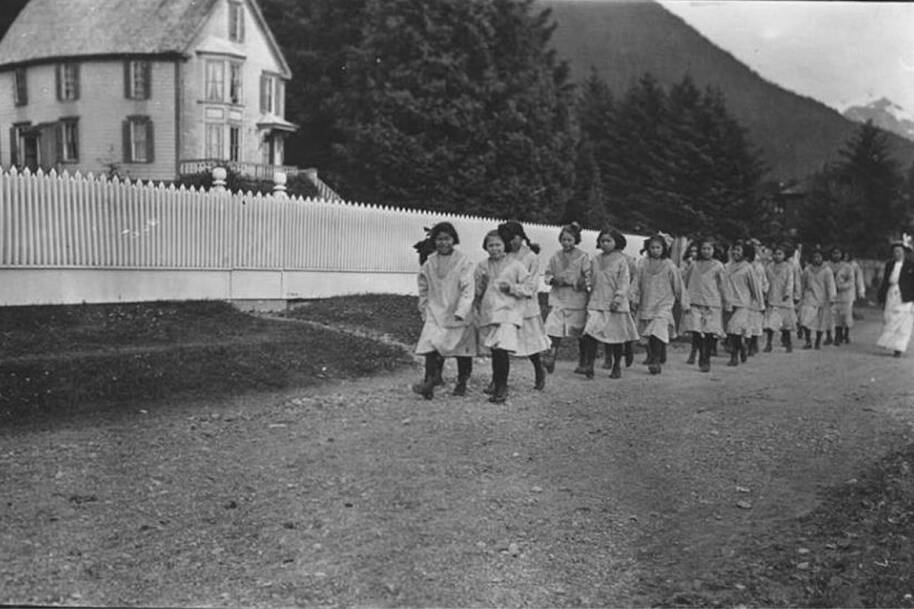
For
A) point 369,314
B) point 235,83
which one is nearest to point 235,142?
point 235,83

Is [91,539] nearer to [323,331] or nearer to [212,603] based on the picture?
[212,603]

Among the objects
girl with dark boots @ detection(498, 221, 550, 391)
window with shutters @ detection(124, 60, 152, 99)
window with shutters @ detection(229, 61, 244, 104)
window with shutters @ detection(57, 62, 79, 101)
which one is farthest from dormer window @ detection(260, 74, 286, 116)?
girl with dark boots @ detection(498, 221, 550, 391)

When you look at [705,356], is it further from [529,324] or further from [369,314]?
[369,314]

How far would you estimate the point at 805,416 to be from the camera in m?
8.70

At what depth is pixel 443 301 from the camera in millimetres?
8953

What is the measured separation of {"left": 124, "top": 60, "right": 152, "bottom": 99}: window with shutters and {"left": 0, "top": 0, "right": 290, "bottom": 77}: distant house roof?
906 millimetres

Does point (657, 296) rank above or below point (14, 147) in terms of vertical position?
below

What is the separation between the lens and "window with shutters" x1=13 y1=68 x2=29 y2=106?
1410 cm

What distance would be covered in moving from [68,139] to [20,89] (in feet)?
26.7

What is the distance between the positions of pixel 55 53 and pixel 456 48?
1255 cm

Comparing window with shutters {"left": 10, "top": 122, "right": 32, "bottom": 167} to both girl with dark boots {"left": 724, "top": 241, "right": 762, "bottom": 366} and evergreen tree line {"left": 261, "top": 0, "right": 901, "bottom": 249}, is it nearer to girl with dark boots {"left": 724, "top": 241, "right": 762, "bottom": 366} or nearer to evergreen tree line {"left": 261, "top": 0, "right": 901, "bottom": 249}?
girl with dark boots {"left": 724, "top": 241, "right": 762, "bottom": 366}

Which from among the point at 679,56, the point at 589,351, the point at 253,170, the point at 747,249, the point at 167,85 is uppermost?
the point at 167,85

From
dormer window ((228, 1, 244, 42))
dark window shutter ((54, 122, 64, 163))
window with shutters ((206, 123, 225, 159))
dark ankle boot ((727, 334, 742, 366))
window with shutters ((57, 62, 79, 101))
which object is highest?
dormer window ((228, 1, 244, 42))

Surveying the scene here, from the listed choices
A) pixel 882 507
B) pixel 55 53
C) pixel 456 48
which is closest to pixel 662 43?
pixel 882 507
